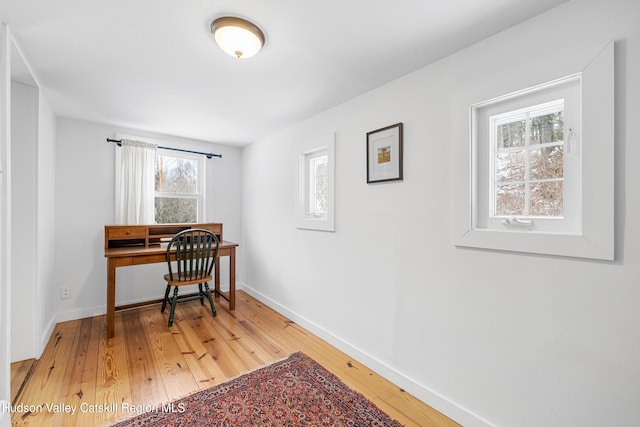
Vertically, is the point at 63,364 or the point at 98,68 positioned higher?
the point at 98,68

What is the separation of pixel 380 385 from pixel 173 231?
2780 millimetres

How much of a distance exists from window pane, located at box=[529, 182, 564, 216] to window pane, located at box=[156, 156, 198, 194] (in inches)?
145

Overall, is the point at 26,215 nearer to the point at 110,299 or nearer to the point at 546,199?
the point at 110,299

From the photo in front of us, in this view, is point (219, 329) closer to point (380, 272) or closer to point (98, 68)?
point (380, 272)

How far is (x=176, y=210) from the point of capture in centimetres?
361

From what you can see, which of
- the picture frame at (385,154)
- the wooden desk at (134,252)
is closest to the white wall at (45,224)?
the wooden desk at (134,252)

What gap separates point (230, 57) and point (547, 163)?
1.86 m

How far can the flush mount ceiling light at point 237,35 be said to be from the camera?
4.43 ft

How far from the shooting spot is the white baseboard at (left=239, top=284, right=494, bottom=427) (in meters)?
1.53

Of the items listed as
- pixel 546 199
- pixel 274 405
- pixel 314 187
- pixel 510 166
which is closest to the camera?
pixel 546 199

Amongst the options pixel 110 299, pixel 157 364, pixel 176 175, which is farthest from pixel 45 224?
pixel 157 364

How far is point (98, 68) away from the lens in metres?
1.85

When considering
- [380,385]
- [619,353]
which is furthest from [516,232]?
[380,385]

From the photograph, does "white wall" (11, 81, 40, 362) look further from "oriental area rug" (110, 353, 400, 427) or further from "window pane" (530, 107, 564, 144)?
"window pane" (530, 107, 564, 144)
